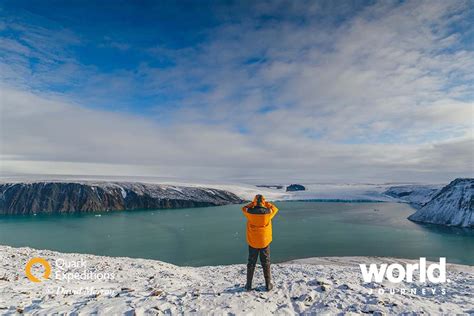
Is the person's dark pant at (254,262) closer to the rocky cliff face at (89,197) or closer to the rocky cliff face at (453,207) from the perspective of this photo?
the rocky cliff face at (453,207)

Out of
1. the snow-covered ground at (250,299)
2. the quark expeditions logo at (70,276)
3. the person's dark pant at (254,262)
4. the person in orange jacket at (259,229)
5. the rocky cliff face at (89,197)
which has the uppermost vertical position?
the person in orange jacket at (259,229)

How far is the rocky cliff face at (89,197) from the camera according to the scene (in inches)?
2825

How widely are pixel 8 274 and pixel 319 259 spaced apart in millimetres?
21739

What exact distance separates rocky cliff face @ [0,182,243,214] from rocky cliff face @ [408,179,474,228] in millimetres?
58073

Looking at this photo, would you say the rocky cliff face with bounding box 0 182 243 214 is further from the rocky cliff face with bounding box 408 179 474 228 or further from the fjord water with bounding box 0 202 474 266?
the rocky cliff face with bounding box 408 179 474 228

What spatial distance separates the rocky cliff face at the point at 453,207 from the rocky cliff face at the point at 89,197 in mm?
58073

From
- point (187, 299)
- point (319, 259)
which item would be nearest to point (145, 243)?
→ point (319, 259)

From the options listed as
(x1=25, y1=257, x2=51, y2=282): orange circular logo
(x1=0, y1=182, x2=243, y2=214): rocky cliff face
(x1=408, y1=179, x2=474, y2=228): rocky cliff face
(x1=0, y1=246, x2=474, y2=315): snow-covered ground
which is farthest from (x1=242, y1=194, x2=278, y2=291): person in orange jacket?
(x1=0, y1=182, x2=243, y2=214): rocky cliff face

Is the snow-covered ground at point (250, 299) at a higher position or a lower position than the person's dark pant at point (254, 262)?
lower

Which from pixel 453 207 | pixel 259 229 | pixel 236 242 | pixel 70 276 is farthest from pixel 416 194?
pixel 70 276

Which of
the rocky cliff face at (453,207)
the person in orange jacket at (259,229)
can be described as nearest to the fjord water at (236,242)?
the rocky cliff face at (453,207)

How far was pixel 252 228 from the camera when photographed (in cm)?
748

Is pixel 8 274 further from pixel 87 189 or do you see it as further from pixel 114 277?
pixel 87 189

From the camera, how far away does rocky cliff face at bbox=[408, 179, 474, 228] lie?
45750 millimetres
